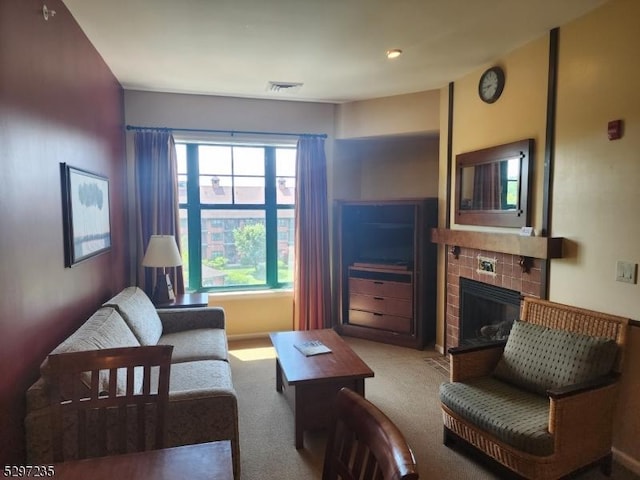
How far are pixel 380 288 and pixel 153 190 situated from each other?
101 inches

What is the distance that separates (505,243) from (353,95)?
7.35ft

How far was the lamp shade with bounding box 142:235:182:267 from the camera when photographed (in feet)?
11.8

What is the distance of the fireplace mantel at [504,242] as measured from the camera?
2623 mm

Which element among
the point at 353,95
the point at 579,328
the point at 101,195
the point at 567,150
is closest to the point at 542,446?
the point at 579,328

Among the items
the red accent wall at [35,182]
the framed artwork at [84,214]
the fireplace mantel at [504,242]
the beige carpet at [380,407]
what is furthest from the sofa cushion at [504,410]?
the framed artwork at [84,214]

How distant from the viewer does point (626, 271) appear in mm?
2213

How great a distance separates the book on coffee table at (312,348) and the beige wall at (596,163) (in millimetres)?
1633

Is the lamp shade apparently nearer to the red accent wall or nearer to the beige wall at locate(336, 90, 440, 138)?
the red accent wall

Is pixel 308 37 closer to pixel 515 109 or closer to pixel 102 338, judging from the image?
pixel 515 109

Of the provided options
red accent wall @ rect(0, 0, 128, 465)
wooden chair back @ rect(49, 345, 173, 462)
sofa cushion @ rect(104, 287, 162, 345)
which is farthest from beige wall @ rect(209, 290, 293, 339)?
wooden chair back @ rect(49, 345, 173, 462)

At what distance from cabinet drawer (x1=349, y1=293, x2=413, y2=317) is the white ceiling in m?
2.19

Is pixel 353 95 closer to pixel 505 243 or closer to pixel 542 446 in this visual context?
pixel 505 243

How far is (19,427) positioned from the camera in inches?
67.4

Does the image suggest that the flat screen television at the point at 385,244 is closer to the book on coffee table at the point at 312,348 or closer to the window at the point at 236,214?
the window at the point at 236,214
